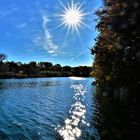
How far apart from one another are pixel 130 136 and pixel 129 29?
975 centimetres

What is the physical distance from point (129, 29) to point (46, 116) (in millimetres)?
12903

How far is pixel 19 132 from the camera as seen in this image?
77.9 ft

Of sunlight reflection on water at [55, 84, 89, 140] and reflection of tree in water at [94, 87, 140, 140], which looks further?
sunlight reflection on water at [55, 84, 89, 140]

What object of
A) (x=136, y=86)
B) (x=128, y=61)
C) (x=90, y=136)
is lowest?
(x=90, y=136)

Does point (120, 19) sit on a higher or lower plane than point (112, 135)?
higher

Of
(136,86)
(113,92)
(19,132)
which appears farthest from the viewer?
(113,92)

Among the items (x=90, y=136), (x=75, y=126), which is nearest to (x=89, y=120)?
(x=75, y=126)

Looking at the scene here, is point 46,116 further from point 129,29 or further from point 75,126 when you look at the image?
point 129,29

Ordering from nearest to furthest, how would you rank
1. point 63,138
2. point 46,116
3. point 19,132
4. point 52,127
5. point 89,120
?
point 63,138, point 19,132, point 52,127, point 89,120, point 46,116

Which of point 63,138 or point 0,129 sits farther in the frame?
point 0,129

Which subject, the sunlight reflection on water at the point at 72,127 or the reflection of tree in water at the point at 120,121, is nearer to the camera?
the reflection of tree in water at the point at 120,121

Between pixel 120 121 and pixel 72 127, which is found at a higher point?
pixel 120 121

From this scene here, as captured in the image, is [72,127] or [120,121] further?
[120,121]

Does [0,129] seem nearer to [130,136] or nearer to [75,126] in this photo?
[75,126]
